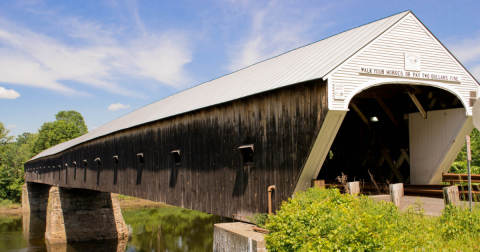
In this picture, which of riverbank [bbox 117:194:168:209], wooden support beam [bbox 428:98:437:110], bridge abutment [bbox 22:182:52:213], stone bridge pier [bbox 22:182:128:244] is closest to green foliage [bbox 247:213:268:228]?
wooden support beam [bbox 428:98:437:110]

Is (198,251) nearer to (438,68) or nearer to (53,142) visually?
(438,68)

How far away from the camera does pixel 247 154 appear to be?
30.0 feet

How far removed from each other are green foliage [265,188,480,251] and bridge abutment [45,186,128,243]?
24.1m

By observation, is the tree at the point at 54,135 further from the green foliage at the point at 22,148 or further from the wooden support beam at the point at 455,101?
the wooden support beam at the point at 455,101

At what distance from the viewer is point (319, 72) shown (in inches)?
285

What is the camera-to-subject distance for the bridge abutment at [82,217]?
26547 millimetres

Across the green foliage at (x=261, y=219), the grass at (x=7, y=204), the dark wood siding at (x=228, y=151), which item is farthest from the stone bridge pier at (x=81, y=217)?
the grass at (x=7, y=204)

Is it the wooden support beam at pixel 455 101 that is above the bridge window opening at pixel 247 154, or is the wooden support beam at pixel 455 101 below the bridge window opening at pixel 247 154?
above

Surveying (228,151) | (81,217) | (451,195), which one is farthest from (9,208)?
A: (451,195)

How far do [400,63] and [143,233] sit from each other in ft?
86.4

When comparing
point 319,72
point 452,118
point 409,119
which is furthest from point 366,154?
point 319,72

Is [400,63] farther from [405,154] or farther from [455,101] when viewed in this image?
[405,154]

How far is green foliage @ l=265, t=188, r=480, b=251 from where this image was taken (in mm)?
4809

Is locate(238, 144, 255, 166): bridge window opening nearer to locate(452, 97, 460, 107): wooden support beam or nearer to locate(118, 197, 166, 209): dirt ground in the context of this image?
locate(452, 97, 460, 107): wooden support beam
